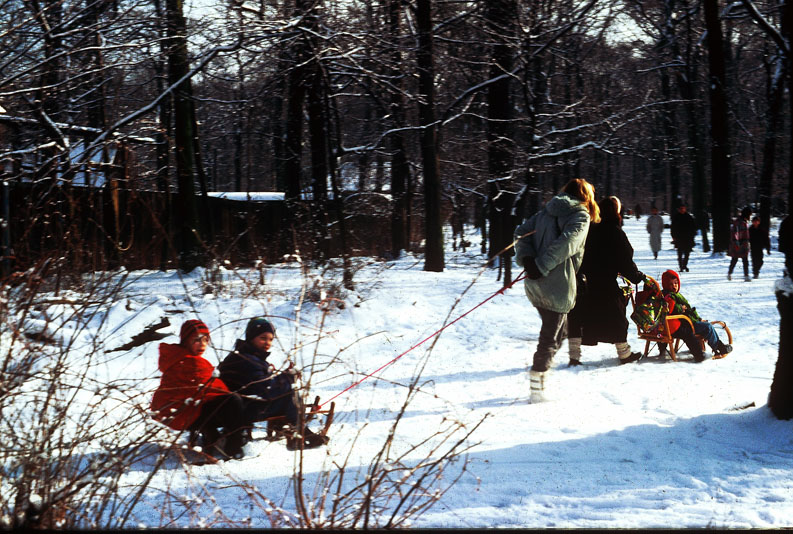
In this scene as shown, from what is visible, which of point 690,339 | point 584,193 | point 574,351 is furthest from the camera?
point 690,339

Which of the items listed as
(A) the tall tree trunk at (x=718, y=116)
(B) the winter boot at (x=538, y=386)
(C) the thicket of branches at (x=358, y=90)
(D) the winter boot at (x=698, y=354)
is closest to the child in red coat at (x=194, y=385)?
(C) the thicket of branches at (x=358, y=90)

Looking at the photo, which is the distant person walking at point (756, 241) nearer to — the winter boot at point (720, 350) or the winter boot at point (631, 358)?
the winter boot at point (720, 350)

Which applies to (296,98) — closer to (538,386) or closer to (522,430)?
(538,386)

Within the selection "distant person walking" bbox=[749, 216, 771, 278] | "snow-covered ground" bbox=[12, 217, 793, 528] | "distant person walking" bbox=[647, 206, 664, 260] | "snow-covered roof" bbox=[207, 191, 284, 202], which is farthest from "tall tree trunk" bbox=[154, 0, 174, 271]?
"distant person walking" bbox=[647, 206, 664, 260]

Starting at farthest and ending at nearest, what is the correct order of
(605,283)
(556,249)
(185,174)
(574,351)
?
(185,174) < (574,351) < (605,283) < (556,249)

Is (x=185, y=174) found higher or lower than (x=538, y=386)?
higher

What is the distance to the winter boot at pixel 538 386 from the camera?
7000 millimetres

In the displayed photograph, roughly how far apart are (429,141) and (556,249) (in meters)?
9.43

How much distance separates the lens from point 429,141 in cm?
1592

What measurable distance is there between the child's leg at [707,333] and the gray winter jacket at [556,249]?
2659 millimetres

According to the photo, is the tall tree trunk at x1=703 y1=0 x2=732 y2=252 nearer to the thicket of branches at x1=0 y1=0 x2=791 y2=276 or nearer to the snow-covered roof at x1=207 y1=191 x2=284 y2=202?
the thicket of branches at x1=0 y1=0 x2=791 y2=276

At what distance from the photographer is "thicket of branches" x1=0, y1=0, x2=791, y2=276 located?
8961mm

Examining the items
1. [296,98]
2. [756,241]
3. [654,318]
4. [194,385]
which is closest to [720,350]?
[654,318]

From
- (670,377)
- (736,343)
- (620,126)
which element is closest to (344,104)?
(620,126)
